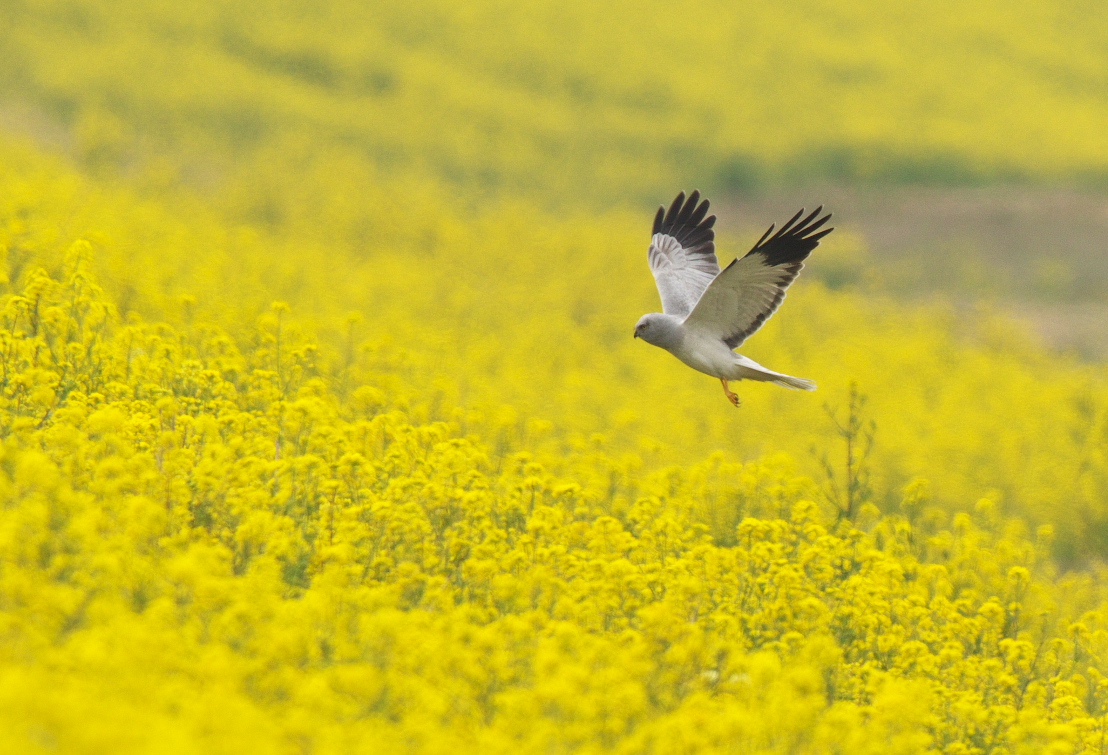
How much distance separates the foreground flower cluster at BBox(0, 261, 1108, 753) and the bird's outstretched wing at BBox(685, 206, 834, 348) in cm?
94

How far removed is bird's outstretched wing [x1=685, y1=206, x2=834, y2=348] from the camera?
21.5 ft

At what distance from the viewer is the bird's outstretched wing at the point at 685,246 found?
28.1ft

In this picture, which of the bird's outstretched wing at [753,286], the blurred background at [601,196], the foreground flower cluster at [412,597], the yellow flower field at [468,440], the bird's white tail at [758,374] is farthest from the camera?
the blurred background at [601,196]

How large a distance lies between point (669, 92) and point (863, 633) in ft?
100

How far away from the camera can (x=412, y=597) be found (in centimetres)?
503

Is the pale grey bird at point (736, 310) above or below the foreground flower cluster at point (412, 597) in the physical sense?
above

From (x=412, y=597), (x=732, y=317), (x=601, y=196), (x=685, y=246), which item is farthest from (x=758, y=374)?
(x=601, y=196)

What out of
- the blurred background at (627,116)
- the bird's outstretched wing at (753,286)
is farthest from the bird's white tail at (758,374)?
the blurred background at (627,116)

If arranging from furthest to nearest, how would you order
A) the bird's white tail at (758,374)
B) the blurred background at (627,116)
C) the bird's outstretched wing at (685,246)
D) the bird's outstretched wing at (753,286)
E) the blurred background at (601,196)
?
the blurred background at (627,116) < the blurred background at (601,196) < the bird's outstretched wing at (685,246) < the bird's white tail at (758,374) < the bird's outstretched wing at (753,286)

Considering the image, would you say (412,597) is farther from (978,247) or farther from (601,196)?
(978,247)

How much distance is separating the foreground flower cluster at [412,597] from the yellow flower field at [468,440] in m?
0.02

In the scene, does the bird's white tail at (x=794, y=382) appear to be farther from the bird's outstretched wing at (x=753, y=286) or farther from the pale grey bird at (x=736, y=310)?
the bird's outstretched wing at (x=753, y=286)

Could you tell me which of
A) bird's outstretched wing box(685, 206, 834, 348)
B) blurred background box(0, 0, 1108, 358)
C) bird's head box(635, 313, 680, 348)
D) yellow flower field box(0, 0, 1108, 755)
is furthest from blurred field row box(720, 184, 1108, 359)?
bird's head box(635, 313, 680, 348)

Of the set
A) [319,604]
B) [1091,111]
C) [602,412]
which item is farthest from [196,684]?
[1091,111]
